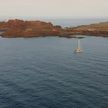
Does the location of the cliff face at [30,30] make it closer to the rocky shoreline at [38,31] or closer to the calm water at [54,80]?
the rocky shoreline at [38,31]

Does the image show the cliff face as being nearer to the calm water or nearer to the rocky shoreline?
the rocky shoreline

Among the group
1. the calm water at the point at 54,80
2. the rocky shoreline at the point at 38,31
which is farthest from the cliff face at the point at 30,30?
the calm water at the point at 54,80

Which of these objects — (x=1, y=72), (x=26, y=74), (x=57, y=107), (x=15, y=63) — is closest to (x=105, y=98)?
(x=57, y=107)

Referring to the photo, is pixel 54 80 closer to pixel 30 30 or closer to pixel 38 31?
pixel 38 31

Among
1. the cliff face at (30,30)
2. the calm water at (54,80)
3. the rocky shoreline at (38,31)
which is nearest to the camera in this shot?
the calm water at (54,80)

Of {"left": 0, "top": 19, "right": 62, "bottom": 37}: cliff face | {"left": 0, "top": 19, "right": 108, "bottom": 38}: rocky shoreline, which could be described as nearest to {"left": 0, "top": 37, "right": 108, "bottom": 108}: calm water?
{"left": 0, "top": 19, "right": 108, "bottom": 38}: rocky shoreline

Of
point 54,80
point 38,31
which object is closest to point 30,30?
point 38,31

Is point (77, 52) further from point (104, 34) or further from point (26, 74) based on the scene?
point (104, 34)

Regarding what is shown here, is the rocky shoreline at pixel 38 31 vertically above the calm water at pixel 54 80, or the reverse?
the rocky shoreline at pixel 38 31
